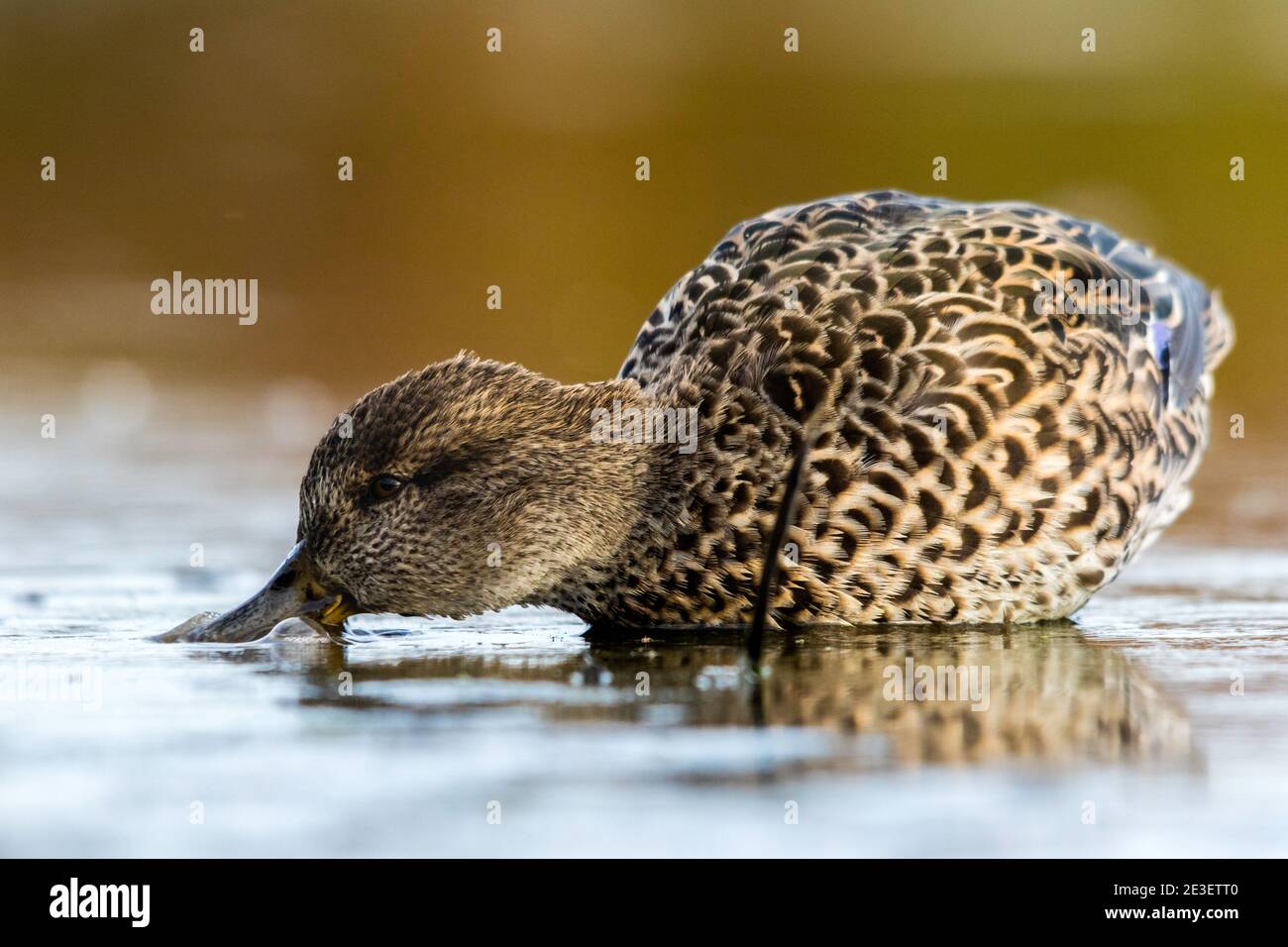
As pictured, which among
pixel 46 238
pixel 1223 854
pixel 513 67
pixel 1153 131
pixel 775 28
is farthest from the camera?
pixel 775 28

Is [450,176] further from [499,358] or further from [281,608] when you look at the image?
[281,608]

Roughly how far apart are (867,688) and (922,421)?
1.28 m

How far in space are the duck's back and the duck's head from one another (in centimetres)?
35

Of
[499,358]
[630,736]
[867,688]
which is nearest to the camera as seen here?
[630,736]

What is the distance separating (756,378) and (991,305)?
87 centimetres

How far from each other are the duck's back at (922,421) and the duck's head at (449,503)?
354 millimetres

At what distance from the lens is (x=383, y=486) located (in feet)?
21.2

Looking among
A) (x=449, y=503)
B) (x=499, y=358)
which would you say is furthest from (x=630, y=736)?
(x=499, y=358)

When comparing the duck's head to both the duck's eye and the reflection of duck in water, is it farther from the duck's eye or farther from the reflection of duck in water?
the reflection of duck in water

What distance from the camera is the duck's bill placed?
20.7 feet

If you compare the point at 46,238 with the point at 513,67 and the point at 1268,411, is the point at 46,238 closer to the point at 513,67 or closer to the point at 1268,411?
the point at 513,67

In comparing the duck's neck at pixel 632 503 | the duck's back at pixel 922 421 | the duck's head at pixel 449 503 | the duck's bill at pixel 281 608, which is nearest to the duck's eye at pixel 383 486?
the duck's head at pixel 449 503

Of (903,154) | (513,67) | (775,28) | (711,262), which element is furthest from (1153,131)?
(711,262)

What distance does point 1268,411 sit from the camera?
12.4 m
